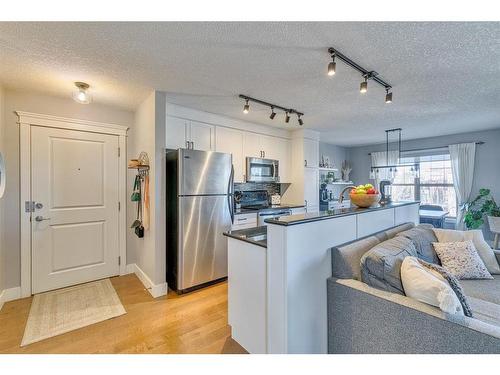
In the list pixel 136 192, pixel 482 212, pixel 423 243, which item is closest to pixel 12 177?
pixel 136 192

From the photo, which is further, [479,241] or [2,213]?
[2,213]

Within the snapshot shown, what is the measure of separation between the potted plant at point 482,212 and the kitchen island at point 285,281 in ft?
12.4

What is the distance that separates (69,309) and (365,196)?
3120 millimetres

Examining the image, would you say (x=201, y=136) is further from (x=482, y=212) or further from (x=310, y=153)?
(x=482, y=212)

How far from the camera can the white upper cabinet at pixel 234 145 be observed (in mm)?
3592

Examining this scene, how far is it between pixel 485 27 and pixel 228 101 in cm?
230

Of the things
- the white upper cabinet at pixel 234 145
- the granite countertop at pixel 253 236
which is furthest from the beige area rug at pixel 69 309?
the white upper cabinet at pixel 234 145

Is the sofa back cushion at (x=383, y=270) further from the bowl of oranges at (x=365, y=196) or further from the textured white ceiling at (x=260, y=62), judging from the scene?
the textured white ceiling at (x=260, y=62)

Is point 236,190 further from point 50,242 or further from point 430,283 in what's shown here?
point 430,283

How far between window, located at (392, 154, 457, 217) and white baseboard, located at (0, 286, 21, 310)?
7.00 metres

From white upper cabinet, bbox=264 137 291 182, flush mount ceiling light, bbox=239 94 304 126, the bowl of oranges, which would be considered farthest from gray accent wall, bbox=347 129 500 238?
the bowl of oranges

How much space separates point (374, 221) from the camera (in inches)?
86.2
